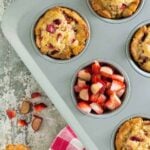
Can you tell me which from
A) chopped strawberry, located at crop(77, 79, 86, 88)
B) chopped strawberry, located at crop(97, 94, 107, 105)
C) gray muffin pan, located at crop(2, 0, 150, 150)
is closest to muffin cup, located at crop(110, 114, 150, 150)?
gray muffin pan, located at crop(2, 0, 150, 150)

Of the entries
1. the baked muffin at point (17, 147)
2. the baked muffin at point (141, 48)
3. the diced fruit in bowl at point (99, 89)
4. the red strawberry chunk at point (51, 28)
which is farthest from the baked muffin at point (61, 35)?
the baked muffin at point (17, 147)

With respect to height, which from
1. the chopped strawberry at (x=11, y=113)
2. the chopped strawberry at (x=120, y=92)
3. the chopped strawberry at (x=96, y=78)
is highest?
the chopped strawberry at (x=96, y=78)

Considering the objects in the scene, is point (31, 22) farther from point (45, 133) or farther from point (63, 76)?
point (45, 133)

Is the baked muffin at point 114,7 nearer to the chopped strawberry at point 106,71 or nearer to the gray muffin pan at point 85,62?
the gray muffin pan at point 85,62

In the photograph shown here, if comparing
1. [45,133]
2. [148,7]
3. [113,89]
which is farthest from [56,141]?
[148,7]

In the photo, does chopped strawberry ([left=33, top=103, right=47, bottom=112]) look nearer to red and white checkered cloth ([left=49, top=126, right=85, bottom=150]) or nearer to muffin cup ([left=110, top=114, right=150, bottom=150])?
red and white checkered cloth ([left=49, top=126, right=85, bottom=150])
